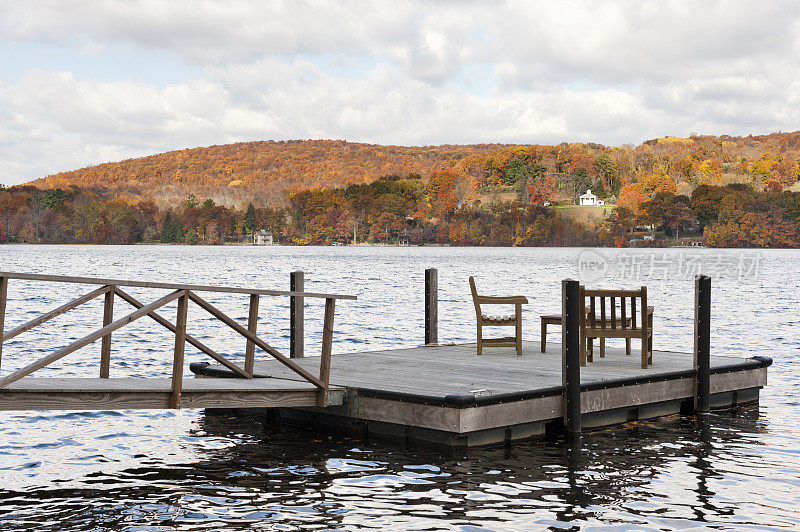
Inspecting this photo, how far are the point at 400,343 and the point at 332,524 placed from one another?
16912 mm

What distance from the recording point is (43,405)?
7.84 meters

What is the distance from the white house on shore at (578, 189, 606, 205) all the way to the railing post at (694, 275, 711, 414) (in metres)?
138

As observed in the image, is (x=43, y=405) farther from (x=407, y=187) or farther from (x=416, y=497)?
(x=407, y=187)

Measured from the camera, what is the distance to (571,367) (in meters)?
10.0

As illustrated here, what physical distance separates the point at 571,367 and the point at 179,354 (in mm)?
4250

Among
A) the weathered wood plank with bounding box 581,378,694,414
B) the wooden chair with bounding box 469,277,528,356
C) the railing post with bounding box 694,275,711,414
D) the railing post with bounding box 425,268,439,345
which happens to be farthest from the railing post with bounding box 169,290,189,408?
the railing post with bounding box 425,268,439,345

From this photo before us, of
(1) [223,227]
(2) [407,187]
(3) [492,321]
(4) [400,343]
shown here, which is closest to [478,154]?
(2) [407,187]

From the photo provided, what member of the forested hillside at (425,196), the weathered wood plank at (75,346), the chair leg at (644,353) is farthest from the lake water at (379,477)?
the forested hillside at (425,196)

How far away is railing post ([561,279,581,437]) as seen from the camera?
998cm

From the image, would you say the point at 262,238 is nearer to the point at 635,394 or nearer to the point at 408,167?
the point at 408,167

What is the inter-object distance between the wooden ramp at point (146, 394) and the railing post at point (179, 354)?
0.06 m

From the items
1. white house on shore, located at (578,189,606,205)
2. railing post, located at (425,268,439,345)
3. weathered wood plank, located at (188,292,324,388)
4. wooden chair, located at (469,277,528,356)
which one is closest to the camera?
weathered wood plank, located at (188,292,324,388)

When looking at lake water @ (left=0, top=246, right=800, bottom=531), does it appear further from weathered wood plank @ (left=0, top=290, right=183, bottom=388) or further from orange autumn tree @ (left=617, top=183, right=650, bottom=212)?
orange autumn tree @ (left=617, top=183, right=650, bottom=212)

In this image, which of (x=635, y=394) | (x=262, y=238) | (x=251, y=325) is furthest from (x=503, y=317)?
(x=262, y=238)
